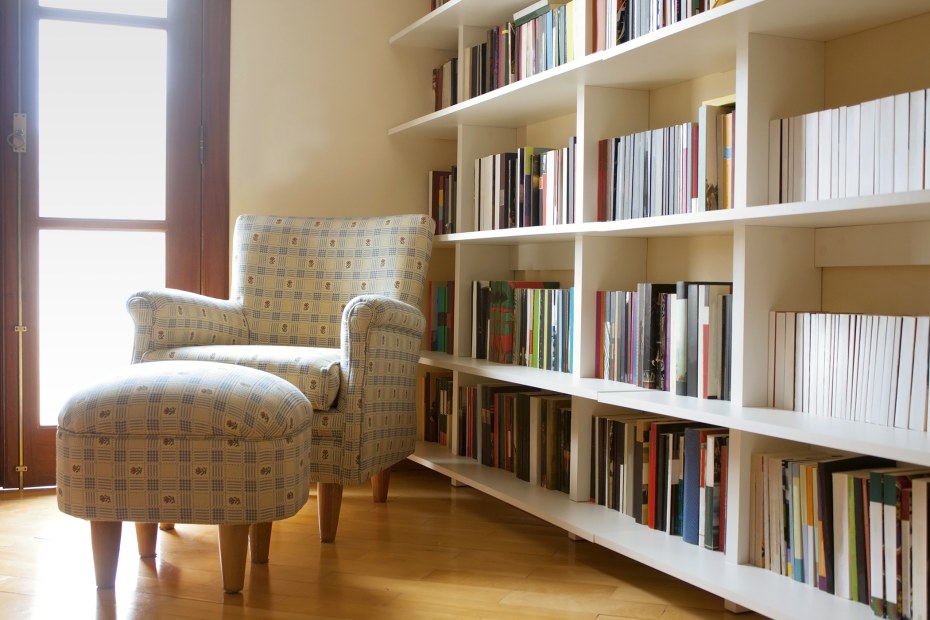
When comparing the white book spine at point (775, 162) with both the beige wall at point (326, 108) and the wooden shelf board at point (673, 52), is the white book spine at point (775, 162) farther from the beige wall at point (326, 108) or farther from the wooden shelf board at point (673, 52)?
the beige wall at point (326, 108)

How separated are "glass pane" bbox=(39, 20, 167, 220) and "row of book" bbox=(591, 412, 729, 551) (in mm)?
2007

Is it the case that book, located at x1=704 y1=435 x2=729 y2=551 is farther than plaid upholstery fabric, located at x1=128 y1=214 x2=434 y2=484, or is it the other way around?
plaid upholstery fabric, located at x1=128 y1=214 x2=434 y2=484

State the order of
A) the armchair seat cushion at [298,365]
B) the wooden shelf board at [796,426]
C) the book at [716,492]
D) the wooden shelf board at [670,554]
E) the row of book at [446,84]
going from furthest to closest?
the row of book at [446,84]
the armchair seat cushion at [298,365]
the book at [716,492]
the wooden shelf board at [670,554]
the wooden shelf board at [796,426]

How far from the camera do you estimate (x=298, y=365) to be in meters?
2.63

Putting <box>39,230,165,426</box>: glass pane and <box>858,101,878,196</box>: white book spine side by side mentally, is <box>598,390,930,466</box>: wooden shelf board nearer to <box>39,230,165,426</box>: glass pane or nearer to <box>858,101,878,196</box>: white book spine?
<box>858,101,878,196</box>: white book spine

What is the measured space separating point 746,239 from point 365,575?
4.06ft

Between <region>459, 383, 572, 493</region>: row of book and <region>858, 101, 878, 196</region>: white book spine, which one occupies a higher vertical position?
<region>858, 101, 878, 196</region>: white book spine

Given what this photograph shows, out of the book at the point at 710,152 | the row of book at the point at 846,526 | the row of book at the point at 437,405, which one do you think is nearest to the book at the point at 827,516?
the row of book at the point at 846,526

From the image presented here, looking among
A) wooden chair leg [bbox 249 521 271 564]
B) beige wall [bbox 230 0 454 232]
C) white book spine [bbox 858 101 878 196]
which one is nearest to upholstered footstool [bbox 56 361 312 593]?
wooden chair leg [bbox 249 521 271 564]

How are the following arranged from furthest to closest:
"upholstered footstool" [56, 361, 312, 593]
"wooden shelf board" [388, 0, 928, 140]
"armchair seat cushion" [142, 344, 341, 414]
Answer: "armchair seat cushion" [142, 344, 341, 414]
"upholstered footstool" [56, 361, 312, 593]
"wooden shelf board" [388, 0, 928, 140]

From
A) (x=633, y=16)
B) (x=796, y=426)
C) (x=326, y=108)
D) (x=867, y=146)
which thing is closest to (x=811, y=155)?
(x=867, y=146)

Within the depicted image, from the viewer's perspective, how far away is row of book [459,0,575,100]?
2.87 m

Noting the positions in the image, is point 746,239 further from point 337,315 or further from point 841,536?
point 337,315

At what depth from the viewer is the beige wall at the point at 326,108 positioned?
3.67 m
